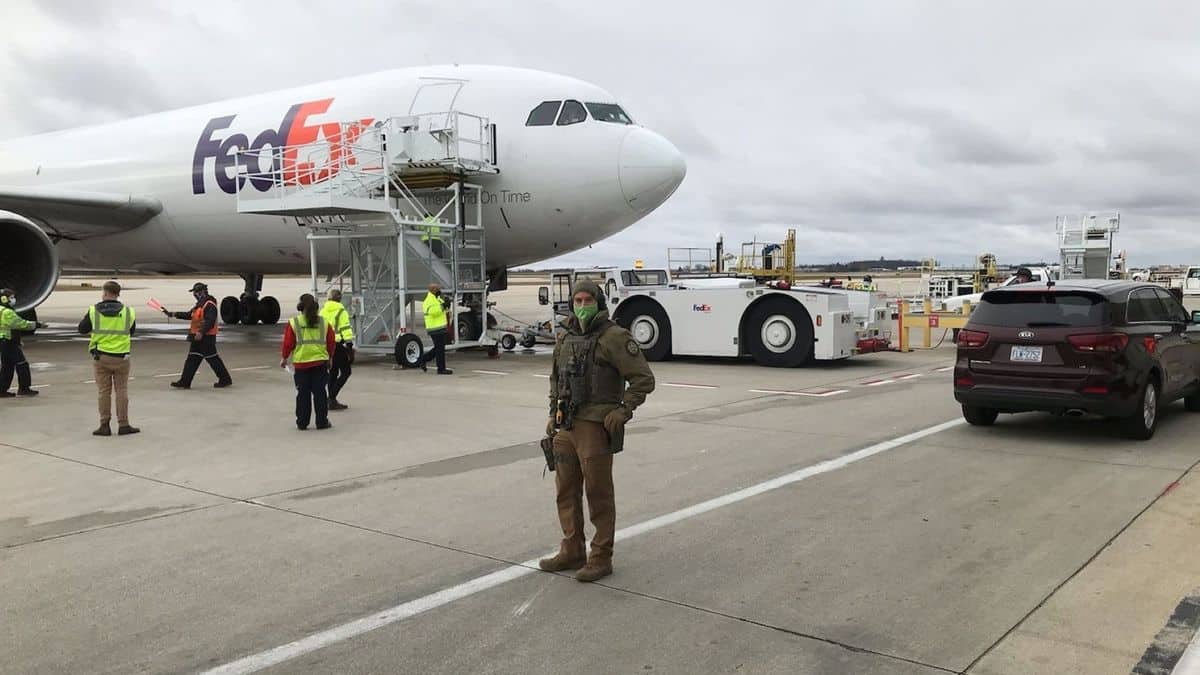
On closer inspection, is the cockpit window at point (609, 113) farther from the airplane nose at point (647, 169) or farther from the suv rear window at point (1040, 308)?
the suv rear window at point (1040, 308)

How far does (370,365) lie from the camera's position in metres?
16.0

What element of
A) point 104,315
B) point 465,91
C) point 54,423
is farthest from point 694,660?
point 465,91

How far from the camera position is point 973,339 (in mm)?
8992

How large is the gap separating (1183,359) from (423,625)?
919cm

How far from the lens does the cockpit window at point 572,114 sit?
15781mm

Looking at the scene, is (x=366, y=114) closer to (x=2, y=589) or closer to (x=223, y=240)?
(x=223, y=240)

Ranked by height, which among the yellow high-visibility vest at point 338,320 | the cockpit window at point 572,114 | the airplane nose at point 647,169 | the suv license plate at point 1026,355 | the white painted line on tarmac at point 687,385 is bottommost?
the white painted line on tarmac at point 687,385

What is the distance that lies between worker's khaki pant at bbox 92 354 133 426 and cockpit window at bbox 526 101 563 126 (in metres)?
8.63

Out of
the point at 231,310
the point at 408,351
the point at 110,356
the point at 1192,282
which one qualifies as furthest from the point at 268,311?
the point at 1192,282

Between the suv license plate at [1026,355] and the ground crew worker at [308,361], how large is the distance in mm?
→ 6983

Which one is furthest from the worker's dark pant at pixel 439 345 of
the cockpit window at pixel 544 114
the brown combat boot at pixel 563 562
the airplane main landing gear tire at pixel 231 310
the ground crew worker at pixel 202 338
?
the airplane main landing gear tire at pixel 231 310

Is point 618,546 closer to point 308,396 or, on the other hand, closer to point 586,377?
point 586,377

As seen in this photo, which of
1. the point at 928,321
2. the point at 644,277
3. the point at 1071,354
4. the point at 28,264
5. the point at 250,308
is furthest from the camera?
the point at 250,308

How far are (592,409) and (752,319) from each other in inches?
452
